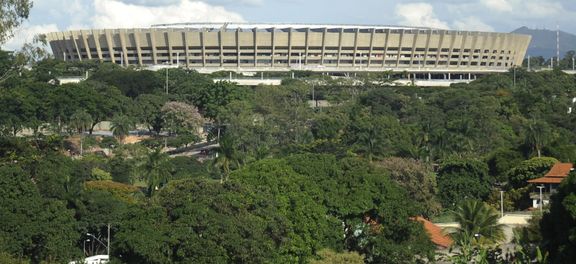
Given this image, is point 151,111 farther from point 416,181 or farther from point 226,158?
point 416,181

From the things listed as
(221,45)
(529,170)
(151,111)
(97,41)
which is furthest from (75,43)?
(529,170)

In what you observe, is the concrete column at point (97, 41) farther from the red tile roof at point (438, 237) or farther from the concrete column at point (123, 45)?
the red tile roof at point (438, 237)

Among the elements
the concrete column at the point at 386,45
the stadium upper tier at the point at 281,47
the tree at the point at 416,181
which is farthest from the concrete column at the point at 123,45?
the tree at the point at 416,181

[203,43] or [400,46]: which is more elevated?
[203,43]

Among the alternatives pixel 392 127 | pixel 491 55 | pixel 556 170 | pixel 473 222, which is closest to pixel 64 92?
pixel 392 127

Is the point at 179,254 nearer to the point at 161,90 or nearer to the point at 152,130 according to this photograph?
the point at 152,130
